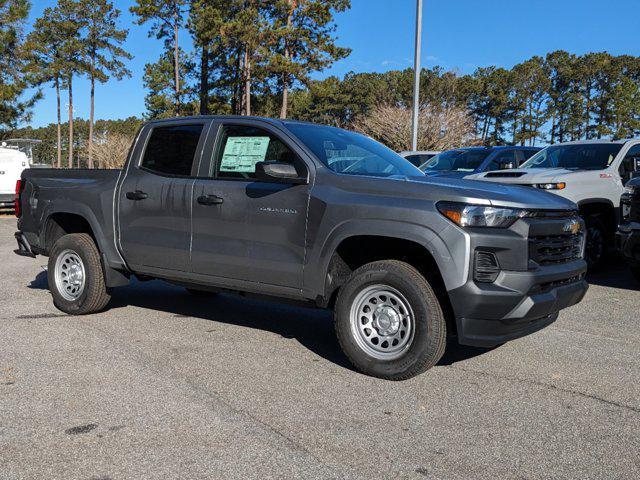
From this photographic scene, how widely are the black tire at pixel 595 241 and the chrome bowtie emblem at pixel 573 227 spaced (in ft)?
15.3

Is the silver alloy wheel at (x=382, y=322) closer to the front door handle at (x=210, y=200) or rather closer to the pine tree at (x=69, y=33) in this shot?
the front door handle at (x=210, y=200)

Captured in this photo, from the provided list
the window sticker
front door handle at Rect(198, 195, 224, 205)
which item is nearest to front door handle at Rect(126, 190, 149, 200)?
front door handle at Rect(198, 195, 224, 205)

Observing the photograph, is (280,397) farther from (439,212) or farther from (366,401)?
(439,212)

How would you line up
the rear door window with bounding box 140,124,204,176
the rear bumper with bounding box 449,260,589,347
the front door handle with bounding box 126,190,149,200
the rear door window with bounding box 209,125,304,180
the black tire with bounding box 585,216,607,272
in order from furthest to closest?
the black tire with bounding box 585,216,607,272 → the front door handle with bounding box 126,190,149,200 → the rear door window with bounding box 140,124,204,176 → the rear door window with bounding box 209,125,304,180 → the rear bumper with bounding box 449,260,589,347

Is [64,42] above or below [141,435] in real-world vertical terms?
above

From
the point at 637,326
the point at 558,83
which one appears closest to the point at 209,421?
the point at 637,326

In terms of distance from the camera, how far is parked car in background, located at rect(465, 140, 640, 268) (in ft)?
29.8

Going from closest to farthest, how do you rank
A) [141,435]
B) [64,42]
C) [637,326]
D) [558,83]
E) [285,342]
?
[141,435], [285,342], [637,326], [64,42], [558,83]

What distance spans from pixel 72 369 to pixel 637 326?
17.3 ft

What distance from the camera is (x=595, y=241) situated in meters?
9.30

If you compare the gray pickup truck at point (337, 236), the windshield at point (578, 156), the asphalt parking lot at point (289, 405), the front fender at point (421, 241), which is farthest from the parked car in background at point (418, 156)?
the front fender at point (421, 241)

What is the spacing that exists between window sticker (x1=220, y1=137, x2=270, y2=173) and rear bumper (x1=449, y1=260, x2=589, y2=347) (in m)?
2.07

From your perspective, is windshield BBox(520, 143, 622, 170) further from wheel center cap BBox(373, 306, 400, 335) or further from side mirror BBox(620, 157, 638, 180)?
wheel center cap BBox(373, 306, 400, 335)

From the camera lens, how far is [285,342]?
5570 mm
